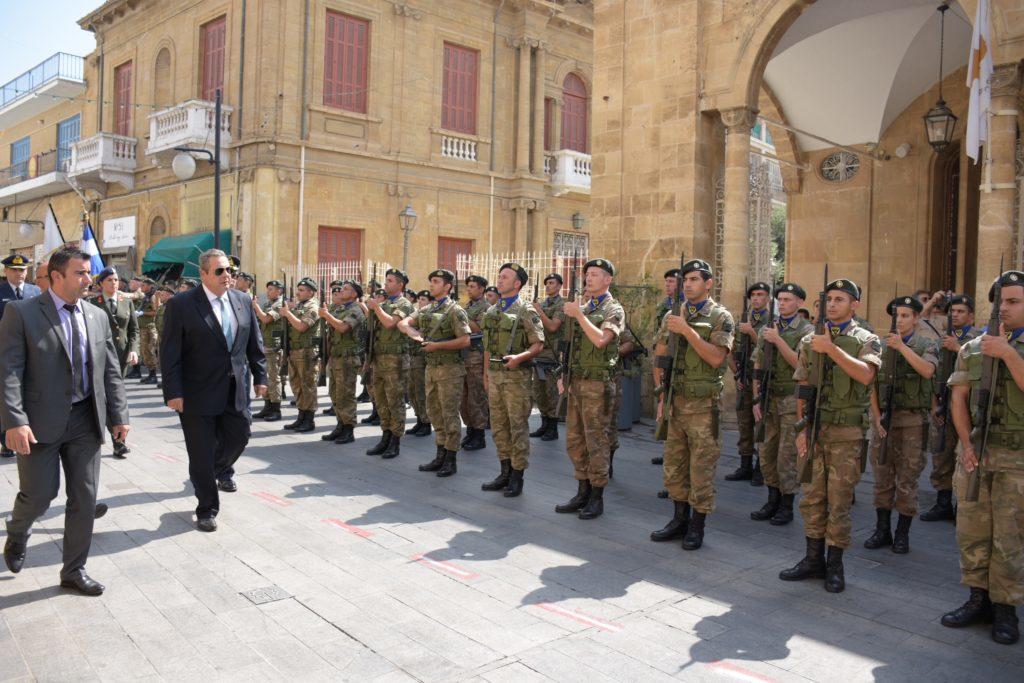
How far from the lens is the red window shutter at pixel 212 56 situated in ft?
70.8

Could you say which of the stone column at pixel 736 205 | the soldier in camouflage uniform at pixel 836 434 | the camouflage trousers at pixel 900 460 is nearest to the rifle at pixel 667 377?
the soldier in camouflage uniform at pixel 836 434

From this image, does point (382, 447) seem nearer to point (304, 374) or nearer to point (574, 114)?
point (304, 374)

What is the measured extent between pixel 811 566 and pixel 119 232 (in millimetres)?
25722

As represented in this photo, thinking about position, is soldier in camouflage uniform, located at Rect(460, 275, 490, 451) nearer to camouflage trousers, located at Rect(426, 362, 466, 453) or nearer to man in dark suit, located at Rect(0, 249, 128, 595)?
camouflage trousers, located at Rect(426, 362, 466, 453)

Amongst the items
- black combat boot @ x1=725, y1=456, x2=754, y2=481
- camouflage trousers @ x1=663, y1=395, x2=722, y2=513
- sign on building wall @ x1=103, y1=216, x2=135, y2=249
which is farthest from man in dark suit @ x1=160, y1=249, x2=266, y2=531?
sign on building wall @ x1=103, y1=216, x2=135, y2=249

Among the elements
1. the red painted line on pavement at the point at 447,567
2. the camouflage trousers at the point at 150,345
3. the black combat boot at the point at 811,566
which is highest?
the camouflage trousers at the point at 150,345

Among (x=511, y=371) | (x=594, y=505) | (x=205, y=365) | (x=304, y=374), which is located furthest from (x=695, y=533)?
(x=304, y=374)

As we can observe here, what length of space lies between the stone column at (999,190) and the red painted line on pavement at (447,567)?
21.0ft

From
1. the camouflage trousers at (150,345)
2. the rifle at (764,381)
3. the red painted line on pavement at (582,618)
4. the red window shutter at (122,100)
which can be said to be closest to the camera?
the red painted line on pavement at (582,618)

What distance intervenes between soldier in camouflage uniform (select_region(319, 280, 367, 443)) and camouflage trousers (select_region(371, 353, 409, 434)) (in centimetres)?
65

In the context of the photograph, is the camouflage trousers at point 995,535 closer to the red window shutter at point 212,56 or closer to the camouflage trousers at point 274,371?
the camouflage trousers at point 274,371

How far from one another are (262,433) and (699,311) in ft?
21.1

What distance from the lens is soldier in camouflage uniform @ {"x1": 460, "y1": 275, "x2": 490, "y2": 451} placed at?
31.0 ft

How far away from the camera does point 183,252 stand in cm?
2084
